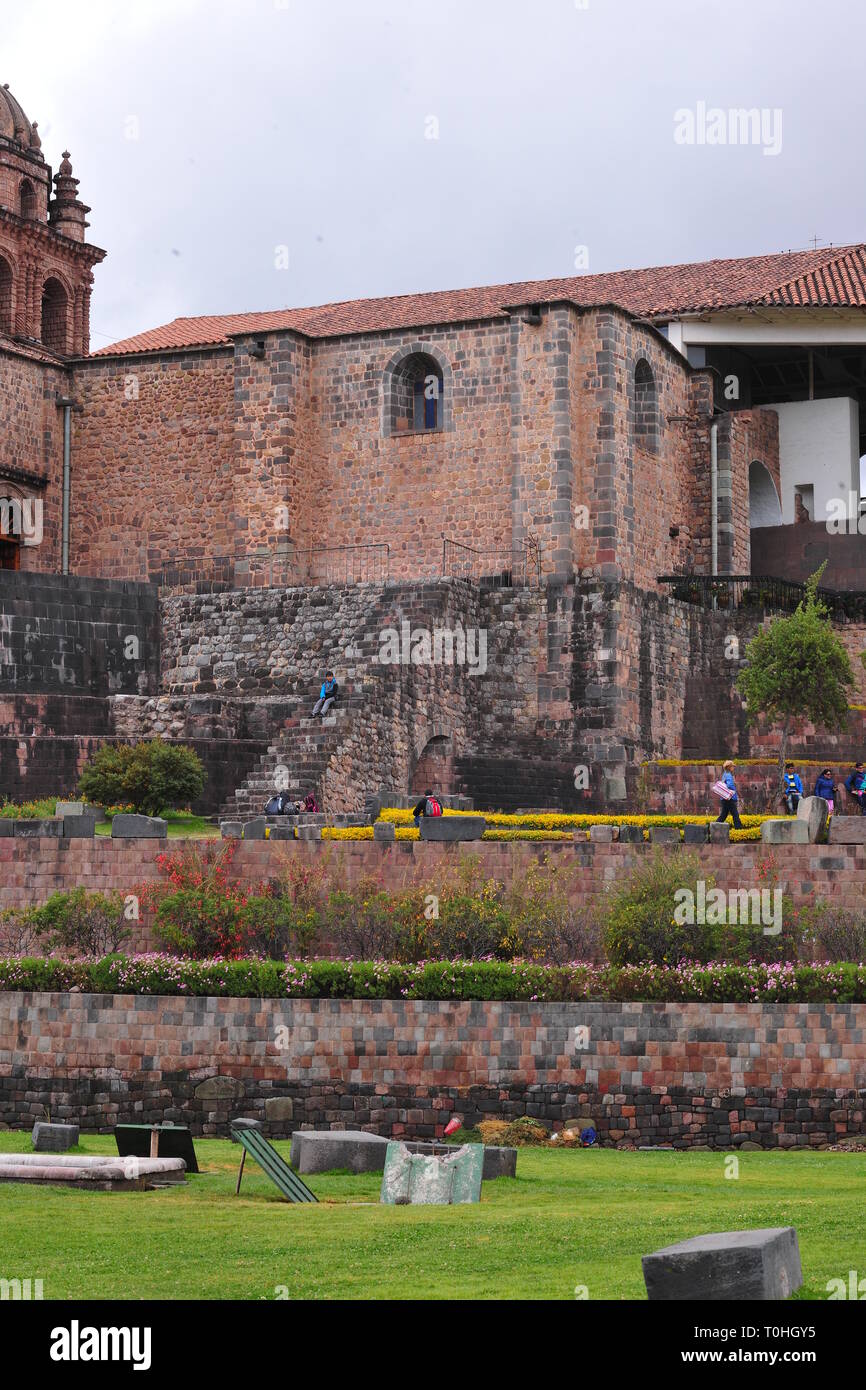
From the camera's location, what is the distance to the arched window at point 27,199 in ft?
176

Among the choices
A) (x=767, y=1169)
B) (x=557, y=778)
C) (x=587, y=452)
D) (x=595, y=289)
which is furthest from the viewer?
(x=595, y=289)

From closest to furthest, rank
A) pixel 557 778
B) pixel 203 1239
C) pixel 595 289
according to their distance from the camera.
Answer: pixel 203 1239 < pixel 557 778 < pixel 595 289

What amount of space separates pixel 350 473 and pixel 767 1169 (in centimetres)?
2427

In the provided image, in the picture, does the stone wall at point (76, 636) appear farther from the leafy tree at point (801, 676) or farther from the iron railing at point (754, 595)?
the leafy tree at point (801, 676)

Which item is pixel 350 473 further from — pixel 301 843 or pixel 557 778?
pixel 301 843

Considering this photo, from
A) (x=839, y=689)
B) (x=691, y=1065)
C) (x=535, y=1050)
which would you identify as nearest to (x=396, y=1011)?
(x=535, y=1050)

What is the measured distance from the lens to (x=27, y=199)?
5372 cm

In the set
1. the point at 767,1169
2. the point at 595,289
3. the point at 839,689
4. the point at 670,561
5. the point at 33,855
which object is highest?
the point at 595,289

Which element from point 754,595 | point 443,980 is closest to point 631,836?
point 443,980

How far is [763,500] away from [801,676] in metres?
10.9

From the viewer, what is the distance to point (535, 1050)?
26016mm

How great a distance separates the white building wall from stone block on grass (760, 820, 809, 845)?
1909 cm

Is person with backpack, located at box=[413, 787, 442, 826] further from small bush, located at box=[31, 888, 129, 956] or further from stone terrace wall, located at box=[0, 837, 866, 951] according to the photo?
small bush, located at box=[31, 888, 129, 956]

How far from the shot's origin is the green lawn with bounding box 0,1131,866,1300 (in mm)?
13742
